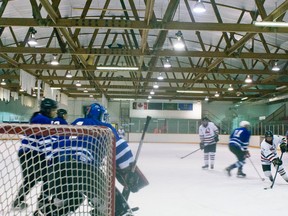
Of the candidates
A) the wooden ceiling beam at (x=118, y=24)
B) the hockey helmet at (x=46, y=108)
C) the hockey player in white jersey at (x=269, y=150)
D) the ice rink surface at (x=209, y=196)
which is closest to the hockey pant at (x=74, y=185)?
the hockey helmet at (x=46, y=108)

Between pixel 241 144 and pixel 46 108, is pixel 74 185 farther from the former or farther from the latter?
pixel 241 144

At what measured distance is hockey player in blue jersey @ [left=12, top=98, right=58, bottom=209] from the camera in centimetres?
279

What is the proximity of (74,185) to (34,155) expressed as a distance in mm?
519

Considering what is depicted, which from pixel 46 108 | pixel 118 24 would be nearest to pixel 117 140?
pixel 46 108

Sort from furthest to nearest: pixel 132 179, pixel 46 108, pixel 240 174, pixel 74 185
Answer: pixel 240 174
pixel 46 108
pixel 132 179
pixel 74 185

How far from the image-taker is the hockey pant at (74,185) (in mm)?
2664

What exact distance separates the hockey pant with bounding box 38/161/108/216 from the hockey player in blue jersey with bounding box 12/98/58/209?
0.12 m

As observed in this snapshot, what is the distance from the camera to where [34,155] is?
3.04 metres

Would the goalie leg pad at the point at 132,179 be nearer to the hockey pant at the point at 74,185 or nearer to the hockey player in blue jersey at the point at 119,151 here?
the hockey player in blue jersey at the point at 119,151

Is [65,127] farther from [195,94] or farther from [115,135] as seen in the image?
[195,94]

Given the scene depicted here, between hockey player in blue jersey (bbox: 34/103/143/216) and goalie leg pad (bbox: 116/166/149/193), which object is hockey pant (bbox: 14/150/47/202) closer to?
hockey player in blue jersey (bbox: 34/103/143/216)

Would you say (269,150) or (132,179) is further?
(269,150)

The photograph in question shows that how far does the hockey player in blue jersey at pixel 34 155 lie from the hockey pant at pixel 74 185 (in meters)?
0.12

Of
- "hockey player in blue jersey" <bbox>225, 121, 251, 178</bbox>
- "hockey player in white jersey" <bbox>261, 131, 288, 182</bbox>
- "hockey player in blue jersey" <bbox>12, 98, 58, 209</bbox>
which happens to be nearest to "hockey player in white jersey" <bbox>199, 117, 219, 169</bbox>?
"hockey player in blue jersey" <bbox>225, 121, 251, 178</bbox>
